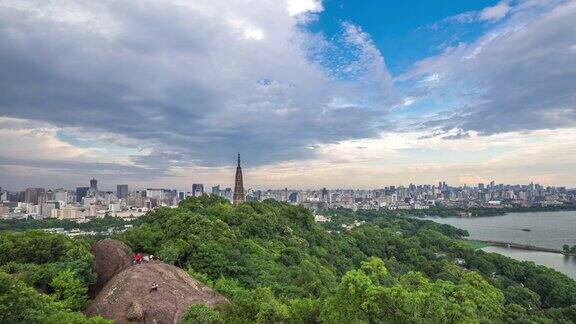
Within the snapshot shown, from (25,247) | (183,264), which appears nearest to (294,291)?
(183,264)

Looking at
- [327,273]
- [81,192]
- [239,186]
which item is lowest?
[327,273]

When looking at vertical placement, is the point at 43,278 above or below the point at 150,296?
above

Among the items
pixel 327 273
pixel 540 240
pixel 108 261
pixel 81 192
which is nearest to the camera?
pixel 108 261

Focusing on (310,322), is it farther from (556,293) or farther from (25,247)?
(556,293)

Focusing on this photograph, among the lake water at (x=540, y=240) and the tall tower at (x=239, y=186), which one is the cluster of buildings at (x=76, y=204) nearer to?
the tall tower at (x=239, y=186)

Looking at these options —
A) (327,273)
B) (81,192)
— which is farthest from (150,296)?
(81,192)

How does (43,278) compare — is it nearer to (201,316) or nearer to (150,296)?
(150,296)

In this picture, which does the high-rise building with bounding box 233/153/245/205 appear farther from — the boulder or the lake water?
the lake water

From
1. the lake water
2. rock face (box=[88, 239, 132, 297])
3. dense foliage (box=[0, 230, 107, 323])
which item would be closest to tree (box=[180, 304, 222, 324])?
dense foliage (box=[0, 230, 107, 323])
